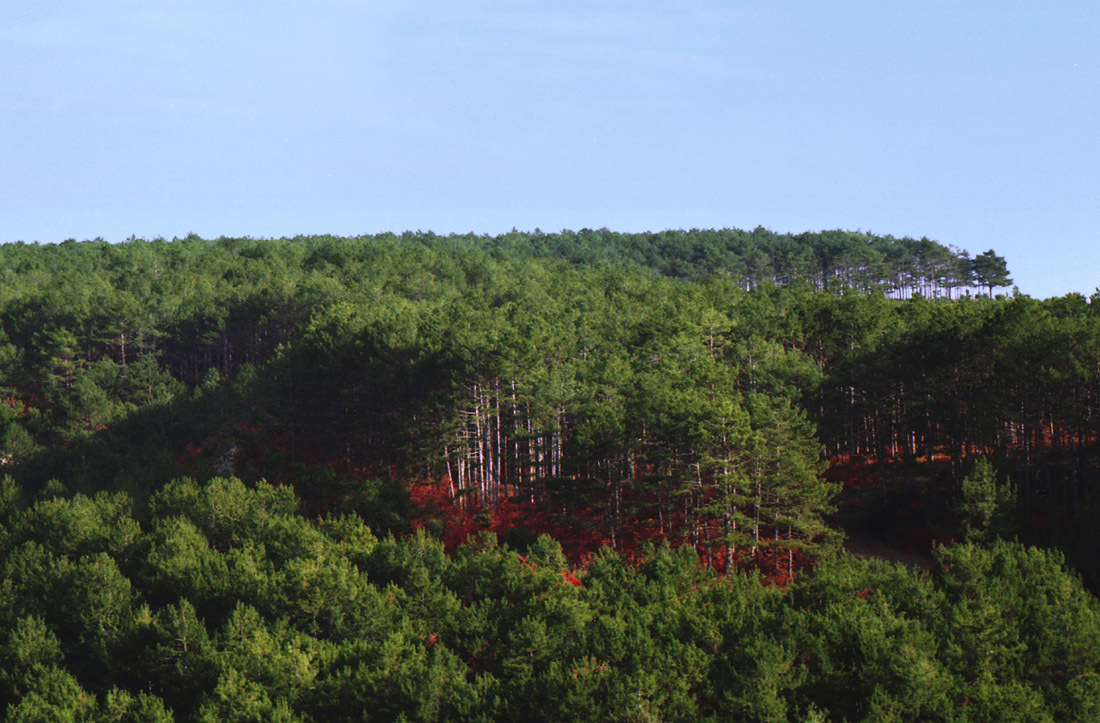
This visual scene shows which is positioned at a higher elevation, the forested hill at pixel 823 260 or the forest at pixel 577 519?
Result: the forested hill at pixel 823 260

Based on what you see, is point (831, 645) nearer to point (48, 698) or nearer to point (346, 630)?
point (346, 630)

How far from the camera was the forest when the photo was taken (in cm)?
4434

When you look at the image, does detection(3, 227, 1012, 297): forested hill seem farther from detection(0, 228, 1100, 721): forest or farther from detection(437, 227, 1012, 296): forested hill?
detection(0, 228, 1100, 721): forest

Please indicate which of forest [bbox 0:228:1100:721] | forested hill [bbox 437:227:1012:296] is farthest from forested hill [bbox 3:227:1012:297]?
forest [bbox 0:228:1100:721]

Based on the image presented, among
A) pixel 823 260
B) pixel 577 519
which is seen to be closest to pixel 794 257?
pixel 823 260

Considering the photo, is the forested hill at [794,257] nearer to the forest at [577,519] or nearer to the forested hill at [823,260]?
the forested hill at [823,260]

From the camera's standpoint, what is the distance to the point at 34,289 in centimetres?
13562

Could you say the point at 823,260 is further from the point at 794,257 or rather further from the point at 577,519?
the point at 577,519

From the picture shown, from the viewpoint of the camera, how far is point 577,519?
6425 cm

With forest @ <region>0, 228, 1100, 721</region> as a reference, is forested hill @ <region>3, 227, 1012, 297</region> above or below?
above

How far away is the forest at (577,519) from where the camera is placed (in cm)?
4434

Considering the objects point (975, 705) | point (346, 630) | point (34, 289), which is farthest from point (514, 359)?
point (34, 289)

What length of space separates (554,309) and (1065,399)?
1684 inches

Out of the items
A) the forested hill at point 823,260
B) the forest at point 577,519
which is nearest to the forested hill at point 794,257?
the forested hill at point 823,260
